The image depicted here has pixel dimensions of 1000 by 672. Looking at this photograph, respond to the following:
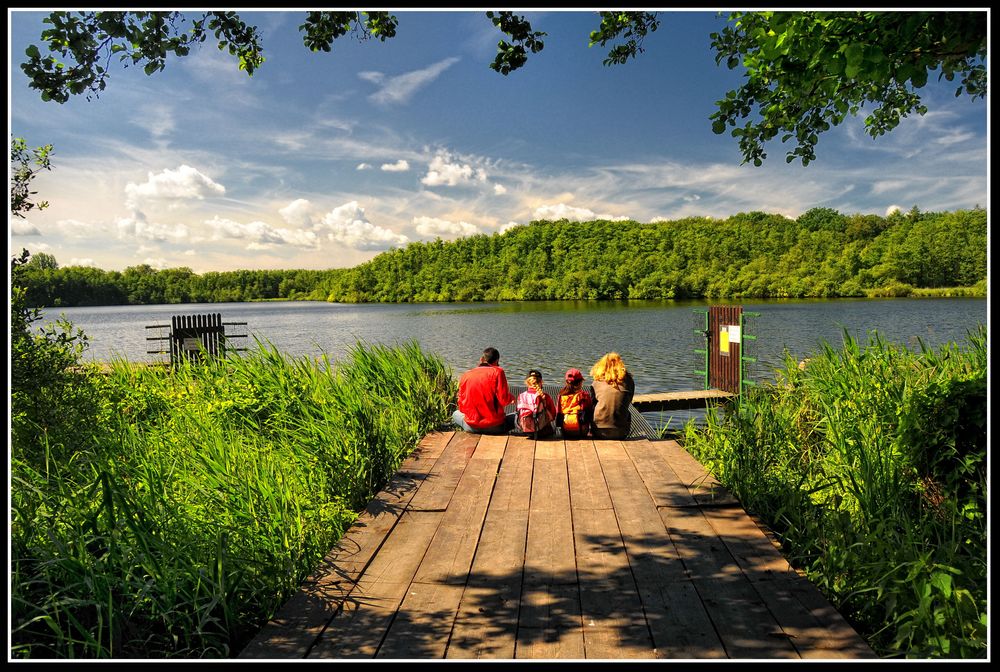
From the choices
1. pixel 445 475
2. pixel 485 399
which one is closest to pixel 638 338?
pixel 485 399

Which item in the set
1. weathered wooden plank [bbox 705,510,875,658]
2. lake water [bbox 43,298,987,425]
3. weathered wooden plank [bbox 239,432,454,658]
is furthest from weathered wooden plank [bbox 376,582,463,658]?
lake water [bbox 43,298,987,425]

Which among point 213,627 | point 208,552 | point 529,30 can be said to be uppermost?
point 529,30

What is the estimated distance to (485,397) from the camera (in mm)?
6539

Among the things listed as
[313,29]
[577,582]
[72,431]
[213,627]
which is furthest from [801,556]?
[72,431]

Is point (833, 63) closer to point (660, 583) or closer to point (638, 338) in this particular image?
point (660, 583)

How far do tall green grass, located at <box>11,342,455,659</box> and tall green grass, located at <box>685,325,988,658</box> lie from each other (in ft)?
9.06

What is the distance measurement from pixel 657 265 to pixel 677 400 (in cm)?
6094

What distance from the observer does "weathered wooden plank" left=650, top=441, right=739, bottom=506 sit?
4.25 metres

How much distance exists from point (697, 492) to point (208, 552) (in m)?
3.34

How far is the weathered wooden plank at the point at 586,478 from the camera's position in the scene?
4305 mm

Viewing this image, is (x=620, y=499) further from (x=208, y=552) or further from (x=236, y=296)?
(x=236, y=296)

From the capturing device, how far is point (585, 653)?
7.77ft

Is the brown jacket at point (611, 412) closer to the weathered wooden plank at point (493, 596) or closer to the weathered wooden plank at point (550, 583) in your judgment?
the weathered wooden plank at point (550, 583)

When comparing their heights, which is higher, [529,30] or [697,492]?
[529,30]
